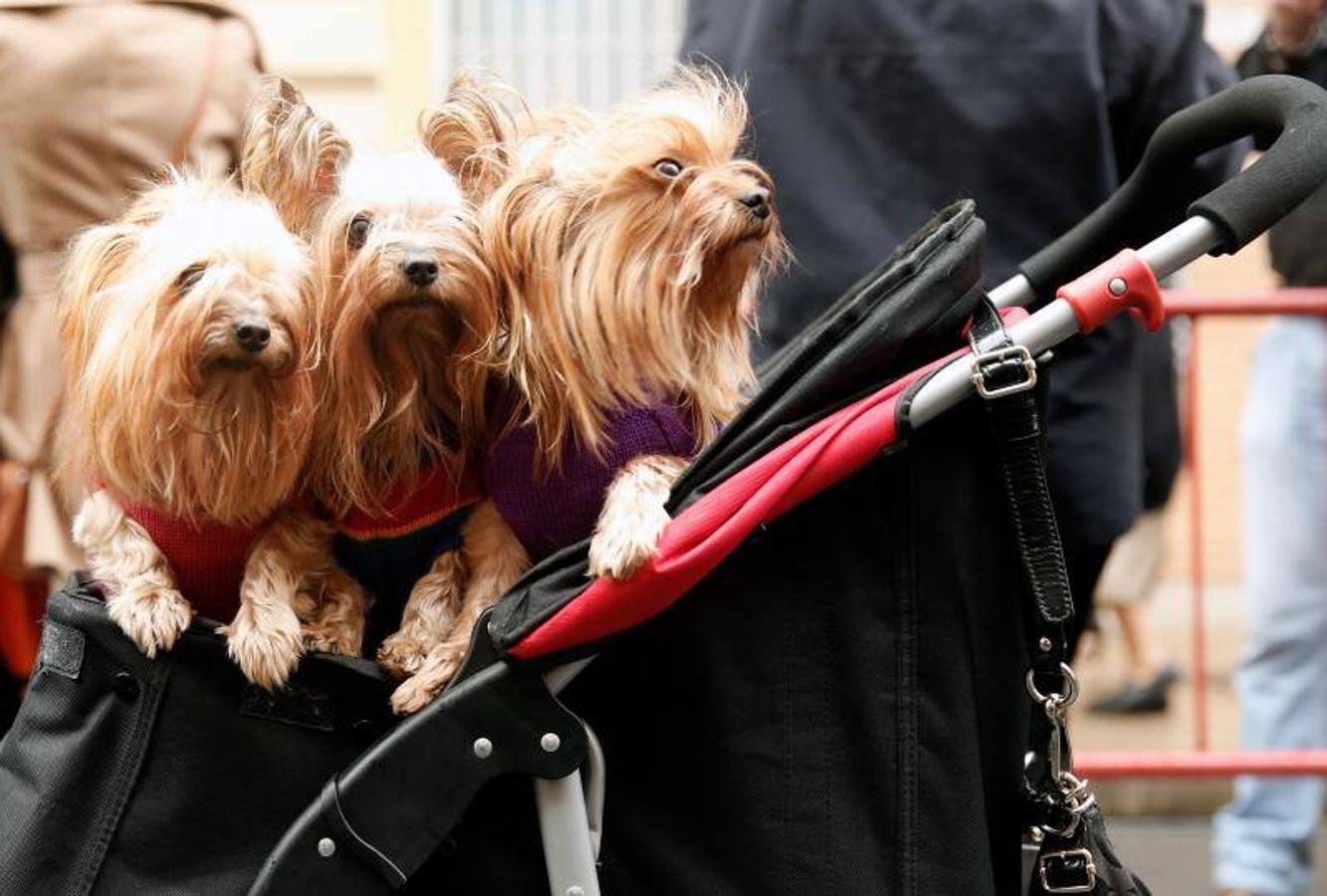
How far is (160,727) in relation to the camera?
2.14 m

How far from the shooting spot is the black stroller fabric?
2086mm

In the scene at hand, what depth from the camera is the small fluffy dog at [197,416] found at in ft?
7.11

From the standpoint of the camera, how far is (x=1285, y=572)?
424 centimetres

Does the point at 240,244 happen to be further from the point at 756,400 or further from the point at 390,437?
the point at 756,400

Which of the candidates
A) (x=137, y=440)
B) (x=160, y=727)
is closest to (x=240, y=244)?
(x=137, y=440)

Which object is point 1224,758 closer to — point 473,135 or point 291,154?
point 473,135

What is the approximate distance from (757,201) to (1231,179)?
21.4 inches

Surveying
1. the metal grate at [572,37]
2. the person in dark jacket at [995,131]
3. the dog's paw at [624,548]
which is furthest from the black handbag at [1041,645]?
the metal grate at [572,37]

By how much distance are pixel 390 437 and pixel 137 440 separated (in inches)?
11.8

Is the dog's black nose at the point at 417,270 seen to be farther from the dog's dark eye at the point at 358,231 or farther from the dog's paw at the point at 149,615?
the dog's paw at the point at 149,615

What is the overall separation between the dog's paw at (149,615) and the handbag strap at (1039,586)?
0.97 metres

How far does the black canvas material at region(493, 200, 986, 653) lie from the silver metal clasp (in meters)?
0.11

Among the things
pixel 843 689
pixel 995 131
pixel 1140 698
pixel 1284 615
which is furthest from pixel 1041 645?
pixel 1140 698

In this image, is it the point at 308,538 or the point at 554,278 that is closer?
the point at 554,278
